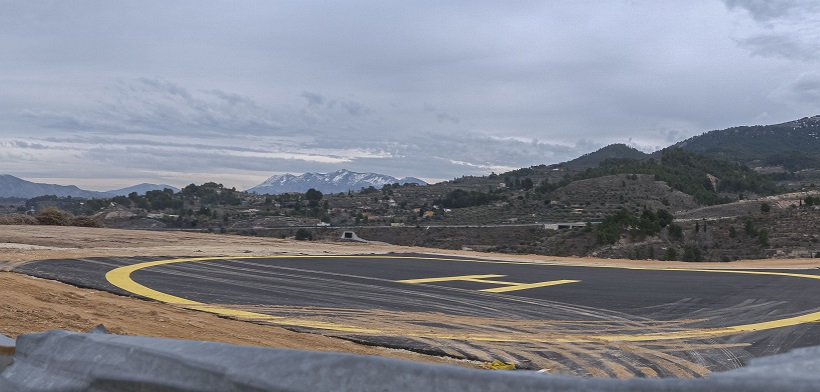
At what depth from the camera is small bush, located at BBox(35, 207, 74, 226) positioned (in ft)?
101

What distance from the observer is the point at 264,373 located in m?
2.12

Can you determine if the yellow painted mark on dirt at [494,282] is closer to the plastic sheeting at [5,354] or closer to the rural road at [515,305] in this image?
the rural road at [515,305]

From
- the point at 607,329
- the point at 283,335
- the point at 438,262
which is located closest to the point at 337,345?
the point at 283,335

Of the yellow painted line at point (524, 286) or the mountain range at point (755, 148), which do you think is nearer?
the yellow painted line at point (524, 286)

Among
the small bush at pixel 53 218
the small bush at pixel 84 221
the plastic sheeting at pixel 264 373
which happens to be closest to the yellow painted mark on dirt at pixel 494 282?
the plastic sheeting at pixel 264 373

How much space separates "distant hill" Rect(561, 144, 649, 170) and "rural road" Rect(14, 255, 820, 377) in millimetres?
137493

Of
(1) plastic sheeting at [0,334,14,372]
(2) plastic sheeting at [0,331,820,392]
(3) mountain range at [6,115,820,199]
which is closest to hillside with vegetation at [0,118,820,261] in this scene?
(3) mountain range at [6,115,820,199]

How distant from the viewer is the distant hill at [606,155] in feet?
505

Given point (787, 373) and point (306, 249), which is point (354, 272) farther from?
point (787, 373)

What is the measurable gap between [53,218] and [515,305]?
88.4 ft

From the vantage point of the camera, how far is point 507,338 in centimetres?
688

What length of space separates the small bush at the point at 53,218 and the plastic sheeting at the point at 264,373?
30823 mm

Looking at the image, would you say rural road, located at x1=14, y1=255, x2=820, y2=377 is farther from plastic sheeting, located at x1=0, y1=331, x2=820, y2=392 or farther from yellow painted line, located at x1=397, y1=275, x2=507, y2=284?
plastic sheeting, located at x1=0, y1=331, x2=820, y2=392

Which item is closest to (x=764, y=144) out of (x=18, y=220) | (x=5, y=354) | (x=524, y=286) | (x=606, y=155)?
(x=606, y=155)
